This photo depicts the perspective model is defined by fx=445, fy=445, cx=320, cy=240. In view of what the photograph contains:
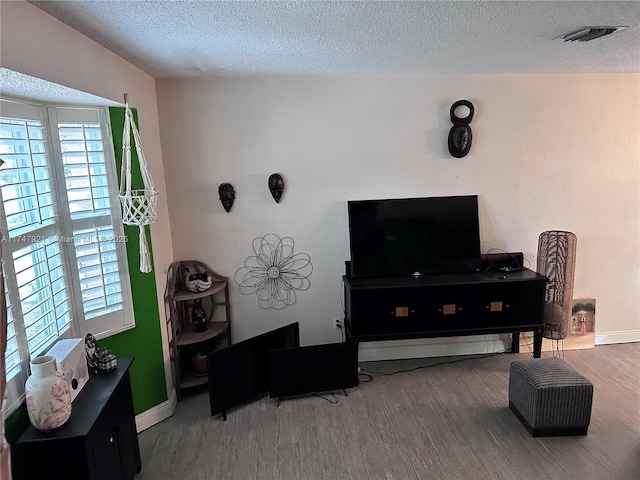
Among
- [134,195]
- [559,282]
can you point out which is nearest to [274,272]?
[134,195]

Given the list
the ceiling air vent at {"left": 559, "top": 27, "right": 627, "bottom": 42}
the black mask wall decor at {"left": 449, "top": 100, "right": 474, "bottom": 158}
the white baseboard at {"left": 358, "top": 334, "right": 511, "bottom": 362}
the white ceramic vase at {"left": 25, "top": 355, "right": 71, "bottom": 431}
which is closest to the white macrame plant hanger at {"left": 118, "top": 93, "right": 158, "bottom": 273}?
the white ceramic vase at {"left": 25, "top": 355, "right": 71, "bottom": 431}

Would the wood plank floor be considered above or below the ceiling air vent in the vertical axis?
below

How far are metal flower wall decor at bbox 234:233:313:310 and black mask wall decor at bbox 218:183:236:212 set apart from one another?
0.35 meters

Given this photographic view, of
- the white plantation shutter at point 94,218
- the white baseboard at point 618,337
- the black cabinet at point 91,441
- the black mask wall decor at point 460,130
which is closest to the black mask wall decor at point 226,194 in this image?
the white plantation shutter at point 94,218

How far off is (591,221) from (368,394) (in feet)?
7.84

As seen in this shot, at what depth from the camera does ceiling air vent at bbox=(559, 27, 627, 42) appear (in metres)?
2.17

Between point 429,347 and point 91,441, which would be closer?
point 91,441

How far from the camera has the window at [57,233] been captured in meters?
1.94

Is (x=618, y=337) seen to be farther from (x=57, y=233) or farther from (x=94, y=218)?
(x=57, y=233)

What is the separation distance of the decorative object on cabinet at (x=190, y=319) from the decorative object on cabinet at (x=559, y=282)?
2.57m

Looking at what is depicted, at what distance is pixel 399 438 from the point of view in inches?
109

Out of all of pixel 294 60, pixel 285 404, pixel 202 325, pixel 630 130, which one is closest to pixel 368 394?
pixel 285 404

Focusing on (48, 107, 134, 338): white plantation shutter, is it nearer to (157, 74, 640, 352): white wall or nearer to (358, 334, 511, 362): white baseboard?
(157, 74, 640, 352): white wall

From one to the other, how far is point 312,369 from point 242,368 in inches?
19.8
